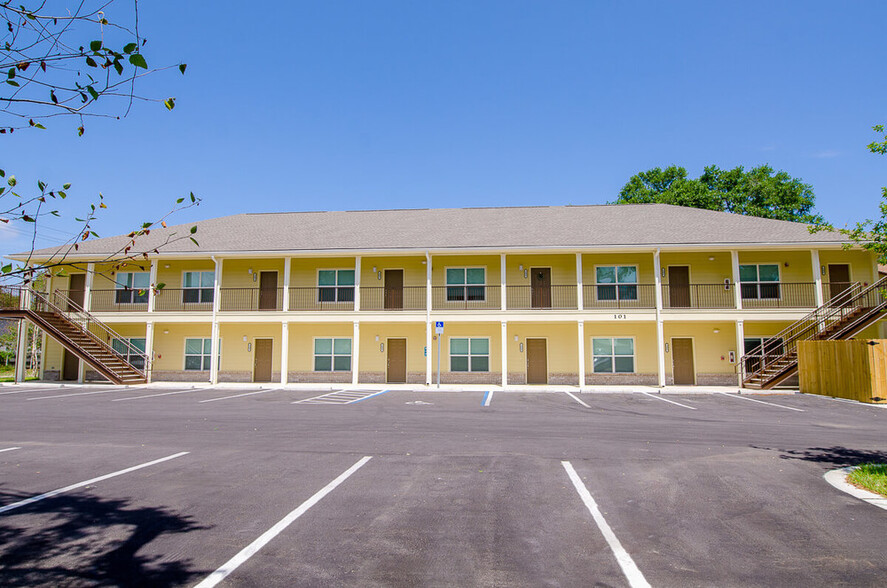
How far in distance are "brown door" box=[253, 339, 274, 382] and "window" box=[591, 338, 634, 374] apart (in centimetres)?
1344

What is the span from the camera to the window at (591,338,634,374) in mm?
20578

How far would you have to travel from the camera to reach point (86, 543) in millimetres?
4273

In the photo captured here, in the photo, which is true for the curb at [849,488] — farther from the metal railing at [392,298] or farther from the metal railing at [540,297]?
the metal railing at [392,298]

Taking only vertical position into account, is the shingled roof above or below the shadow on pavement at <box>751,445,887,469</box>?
above

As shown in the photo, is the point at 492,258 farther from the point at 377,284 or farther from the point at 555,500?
the point at 555,500

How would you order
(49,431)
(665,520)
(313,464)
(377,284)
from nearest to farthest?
(665,520) → (313,464) → (49,431) → (377,284)

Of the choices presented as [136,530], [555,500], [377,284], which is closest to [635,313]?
[377,284]

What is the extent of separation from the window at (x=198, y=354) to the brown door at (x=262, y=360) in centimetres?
151

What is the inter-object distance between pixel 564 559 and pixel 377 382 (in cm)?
1785

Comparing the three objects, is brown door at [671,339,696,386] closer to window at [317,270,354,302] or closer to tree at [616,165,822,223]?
window at [317,270,354,302]

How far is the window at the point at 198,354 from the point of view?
22.0 m

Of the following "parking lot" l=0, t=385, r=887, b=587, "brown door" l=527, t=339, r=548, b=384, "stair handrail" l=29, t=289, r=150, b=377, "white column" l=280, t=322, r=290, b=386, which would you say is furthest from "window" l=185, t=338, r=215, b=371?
"brown door" l=527, t=339, r=548, b=384

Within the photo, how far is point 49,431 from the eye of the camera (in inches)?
384

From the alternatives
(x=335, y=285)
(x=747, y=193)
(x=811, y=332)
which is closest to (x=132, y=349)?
(x=335, y=285)
